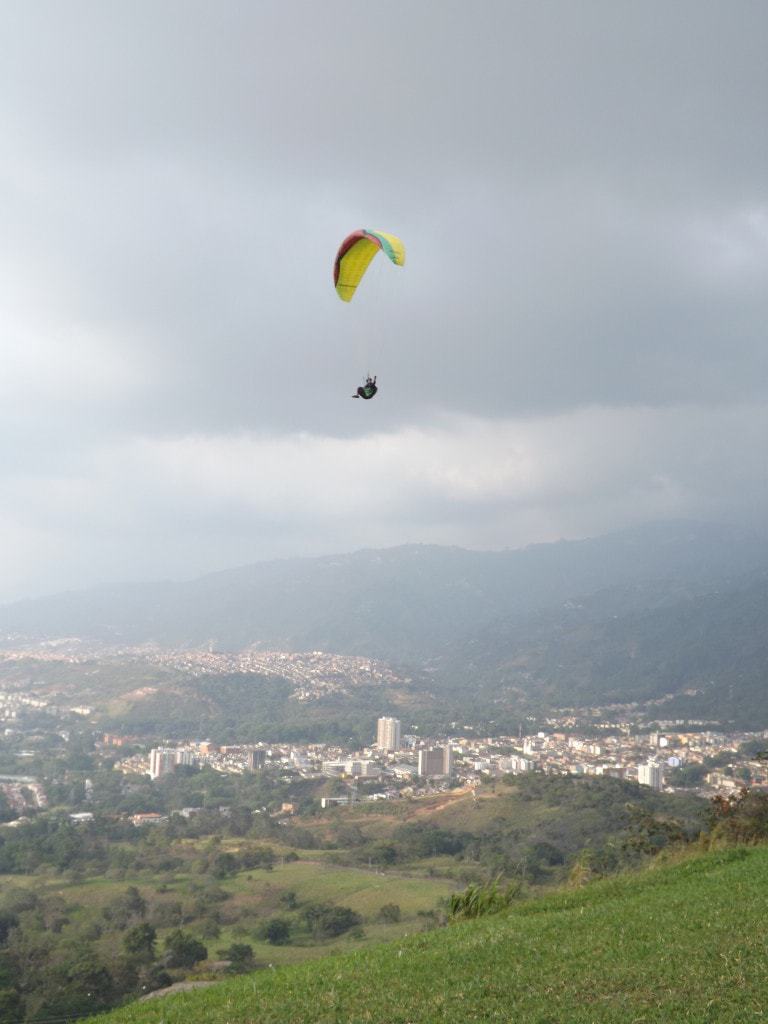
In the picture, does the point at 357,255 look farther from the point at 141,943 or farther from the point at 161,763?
the point at 161,763

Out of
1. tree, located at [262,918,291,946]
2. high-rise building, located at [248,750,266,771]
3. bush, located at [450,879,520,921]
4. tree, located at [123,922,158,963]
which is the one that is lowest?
high-rise building, located at [248,750,266,771]

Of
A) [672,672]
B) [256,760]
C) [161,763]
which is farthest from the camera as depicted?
[672,672]

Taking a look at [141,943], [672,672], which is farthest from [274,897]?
[672,672]

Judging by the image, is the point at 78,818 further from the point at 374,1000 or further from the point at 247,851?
the point at 374,1000

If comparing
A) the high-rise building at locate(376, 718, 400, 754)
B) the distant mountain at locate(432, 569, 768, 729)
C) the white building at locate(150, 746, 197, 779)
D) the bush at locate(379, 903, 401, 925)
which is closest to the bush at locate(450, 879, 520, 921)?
the bush at locate(379, 903, 401, 925)

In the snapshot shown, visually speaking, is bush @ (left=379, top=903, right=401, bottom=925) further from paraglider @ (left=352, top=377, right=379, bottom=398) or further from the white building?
the white building

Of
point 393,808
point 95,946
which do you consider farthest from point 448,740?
point 95,946
